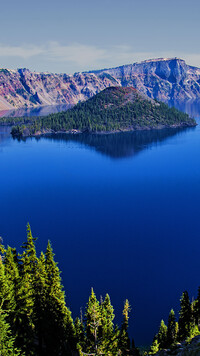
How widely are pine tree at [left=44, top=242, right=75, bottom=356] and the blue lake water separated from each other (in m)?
12.9

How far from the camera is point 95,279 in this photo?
6050 centimetres

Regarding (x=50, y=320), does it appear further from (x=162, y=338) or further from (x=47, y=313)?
(x=162, y=338)

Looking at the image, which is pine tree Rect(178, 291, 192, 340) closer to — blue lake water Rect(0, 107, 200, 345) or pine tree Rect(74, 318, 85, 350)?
blue lake water Rect(0, 107, 200, 345)

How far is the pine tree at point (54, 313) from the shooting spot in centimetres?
3969

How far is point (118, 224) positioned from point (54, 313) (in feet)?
146

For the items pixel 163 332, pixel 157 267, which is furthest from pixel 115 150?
pixel 163 332

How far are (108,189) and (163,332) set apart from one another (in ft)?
232

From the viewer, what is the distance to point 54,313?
40.1 metres

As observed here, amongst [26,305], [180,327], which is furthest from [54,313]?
[180,327]

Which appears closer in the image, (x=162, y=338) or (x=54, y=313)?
(x=54, y=313)

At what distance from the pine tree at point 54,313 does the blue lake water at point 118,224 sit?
42.5ft

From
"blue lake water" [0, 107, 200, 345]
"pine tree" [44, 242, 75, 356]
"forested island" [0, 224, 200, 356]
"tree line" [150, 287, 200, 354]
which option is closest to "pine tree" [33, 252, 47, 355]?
"forested island" [0, 224, 200, 356]

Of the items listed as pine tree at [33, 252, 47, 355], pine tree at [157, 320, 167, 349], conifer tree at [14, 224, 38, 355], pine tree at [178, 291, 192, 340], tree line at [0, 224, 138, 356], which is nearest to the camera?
conifer tree at [14, 224, 38, 355]

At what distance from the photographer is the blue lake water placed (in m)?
57.6
